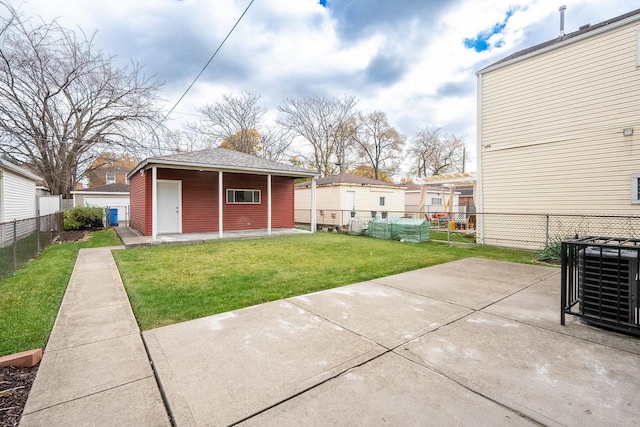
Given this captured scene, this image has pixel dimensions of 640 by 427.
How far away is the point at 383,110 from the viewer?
102 ft

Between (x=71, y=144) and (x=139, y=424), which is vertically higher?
(x=71, y=144)

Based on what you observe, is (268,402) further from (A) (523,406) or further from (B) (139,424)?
(A) (523,406)

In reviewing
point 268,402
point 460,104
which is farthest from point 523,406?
point 460,104

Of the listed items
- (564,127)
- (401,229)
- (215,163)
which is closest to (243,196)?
(215,163)

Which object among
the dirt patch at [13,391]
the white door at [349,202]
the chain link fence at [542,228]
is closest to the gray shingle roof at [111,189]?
the white door at [349,202]

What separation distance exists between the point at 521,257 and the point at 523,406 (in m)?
6.97

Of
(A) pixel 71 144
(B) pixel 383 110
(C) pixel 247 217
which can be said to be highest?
(B) pixel 383 110

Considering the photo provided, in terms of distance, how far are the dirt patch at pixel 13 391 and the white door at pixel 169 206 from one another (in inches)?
380

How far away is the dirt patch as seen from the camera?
1863 millimetres

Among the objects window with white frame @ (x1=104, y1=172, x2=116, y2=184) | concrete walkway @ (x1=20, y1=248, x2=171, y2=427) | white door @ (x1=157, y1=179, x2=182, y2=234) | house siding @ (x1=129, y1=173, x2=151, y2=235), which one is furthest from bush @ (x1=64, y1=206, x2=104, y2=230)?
window with white frame @ (x1=104, y1=172, x2=116, y2=184)

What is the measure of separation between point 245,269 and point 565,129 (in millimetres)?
9138

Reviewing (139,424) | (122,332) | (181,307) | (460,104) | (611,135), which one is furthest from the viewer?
(460,104)

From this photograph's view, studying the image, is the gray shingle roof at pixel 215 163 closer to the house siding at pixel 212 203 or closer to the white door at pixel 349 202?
Result: the house siding at pixel 212 203

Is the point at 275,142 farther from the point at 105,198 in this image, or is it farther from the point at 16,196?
the point at 16,196
